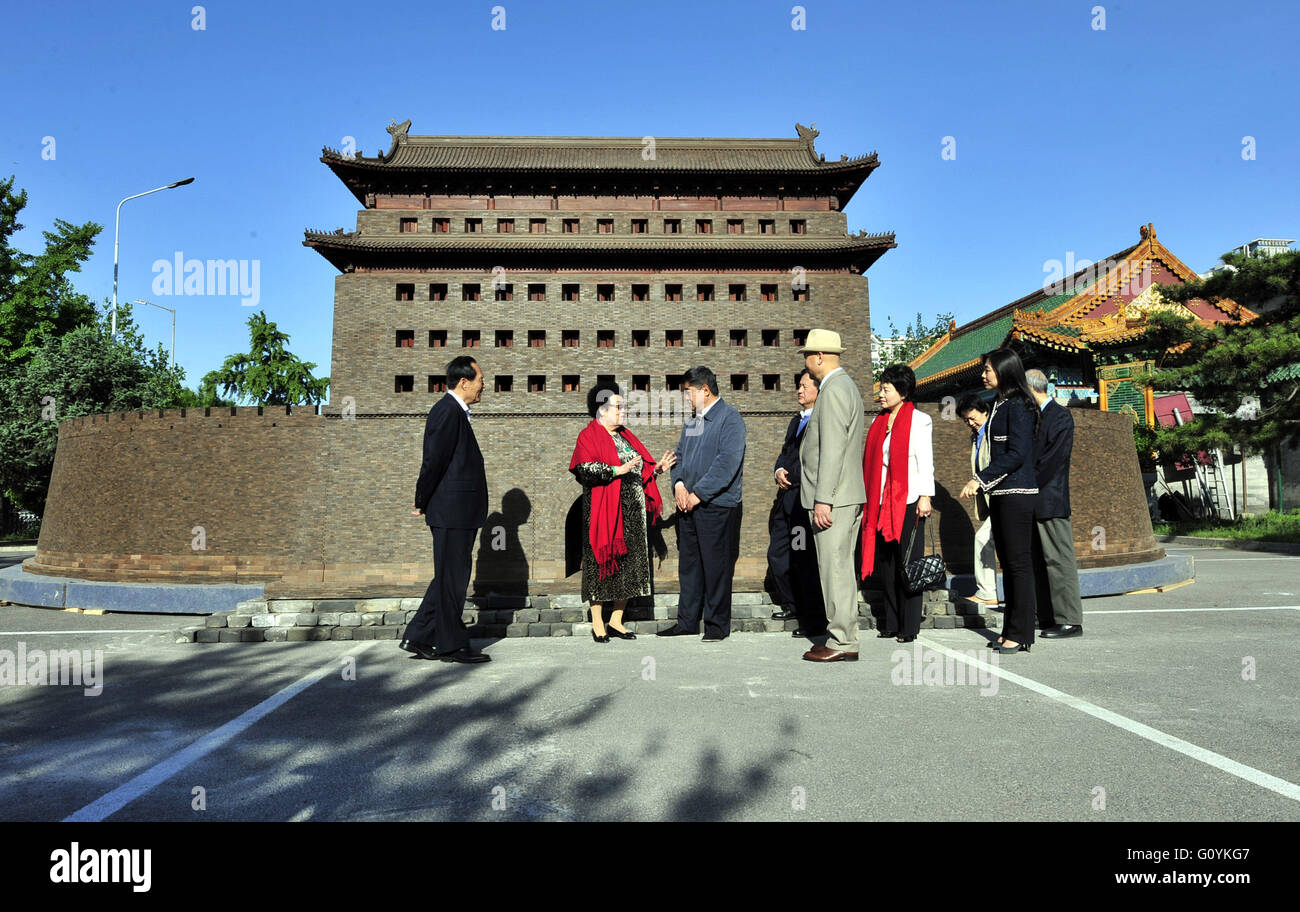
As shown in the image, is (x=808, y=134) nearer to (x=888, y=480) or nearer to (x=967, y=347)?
(x=967, y=347)

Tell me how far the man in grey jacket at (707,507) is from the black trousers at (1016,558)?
6.28ft

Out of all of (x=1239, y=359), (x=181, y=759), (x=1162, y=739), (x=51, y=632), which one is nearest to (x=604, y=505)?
(x=181, y=759)

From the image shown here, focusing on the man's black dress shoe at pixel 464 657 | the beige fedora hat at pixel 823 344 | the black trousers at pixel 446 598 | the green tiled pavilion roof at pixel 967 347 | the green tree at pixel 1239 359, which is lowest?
the man's black dress shoe at pixel 464 657

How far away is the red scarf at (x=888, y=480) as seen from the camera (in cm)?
561

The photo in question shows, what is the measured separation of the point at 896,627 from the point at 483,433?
5.57 meters

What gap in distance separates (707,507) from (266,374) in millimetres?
56481

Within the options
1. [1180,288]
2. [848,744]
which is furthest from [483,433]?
[1180,288]

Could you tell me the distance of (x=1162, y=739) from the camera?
131 inches

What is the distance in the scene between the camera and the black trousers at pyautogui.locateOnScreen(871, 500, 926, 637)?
5.71m

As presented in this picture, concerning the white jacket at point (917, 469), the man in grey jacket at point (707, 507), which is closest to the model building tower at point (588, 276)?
the man in grey jacket at point (707, 507)

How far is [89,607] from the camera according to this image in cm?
915

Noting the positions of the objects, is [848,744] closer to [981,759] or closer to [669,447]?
[981,759]

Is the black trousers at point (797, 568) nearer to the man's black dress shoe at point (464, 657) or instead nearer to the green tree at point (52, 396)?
the man's black dress shoe at point (464, 657)

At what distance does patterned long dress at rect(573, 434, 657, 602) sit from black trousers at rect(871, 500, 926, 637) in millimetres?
1831
